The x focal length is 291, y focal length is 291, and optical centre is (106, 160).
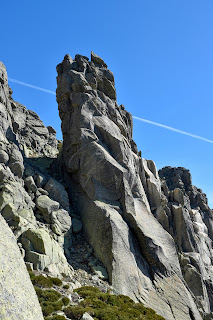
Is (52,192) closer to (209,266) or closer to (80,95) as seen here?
(80,95)

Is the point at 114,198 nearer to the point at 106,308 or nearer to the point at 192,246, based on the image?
the point at 106,308

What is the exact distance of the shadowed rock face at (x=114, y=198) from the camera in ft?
104

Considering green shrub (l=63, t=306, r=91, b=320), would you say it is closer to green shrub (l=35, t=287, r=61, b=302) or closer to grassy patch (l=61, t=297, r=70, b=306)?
grassy patch (l=61, t=297, r=70, b=306)

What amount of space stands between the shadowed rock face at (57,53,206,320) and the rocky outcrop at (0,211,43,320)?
17.9m

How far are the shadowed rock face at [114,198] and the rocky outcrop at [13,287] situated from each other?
58.8ft

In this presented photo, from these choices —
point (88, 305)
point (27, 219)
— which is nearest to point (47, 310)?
point (88, 305)

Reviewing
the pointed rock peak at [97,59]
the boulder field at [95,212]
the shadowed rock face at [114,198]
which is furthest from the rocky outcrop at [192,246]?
the pointed rock peak at [97,59]

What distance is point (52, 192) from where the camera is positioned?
3816 centimetres

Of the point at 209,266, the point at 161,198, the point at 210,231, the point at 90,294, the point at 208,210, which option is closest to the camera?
the point at 90,294

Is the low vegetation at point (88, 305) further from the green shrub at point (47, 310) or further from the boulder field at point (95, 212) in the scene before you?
the boulder field at point (95, 212)

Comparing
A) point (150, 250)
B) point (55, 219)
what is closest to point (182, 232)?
point (150, 250)

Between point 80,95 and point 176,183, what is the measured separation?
47.3 m

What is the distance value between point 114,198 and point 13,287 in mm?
27338

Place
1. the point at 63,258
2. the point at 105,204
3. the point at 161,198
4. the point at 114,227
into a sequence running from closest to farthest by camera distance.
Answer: the point at 63,258 → the point at 114,227 → the point at 105,204 → the point at 161,198
